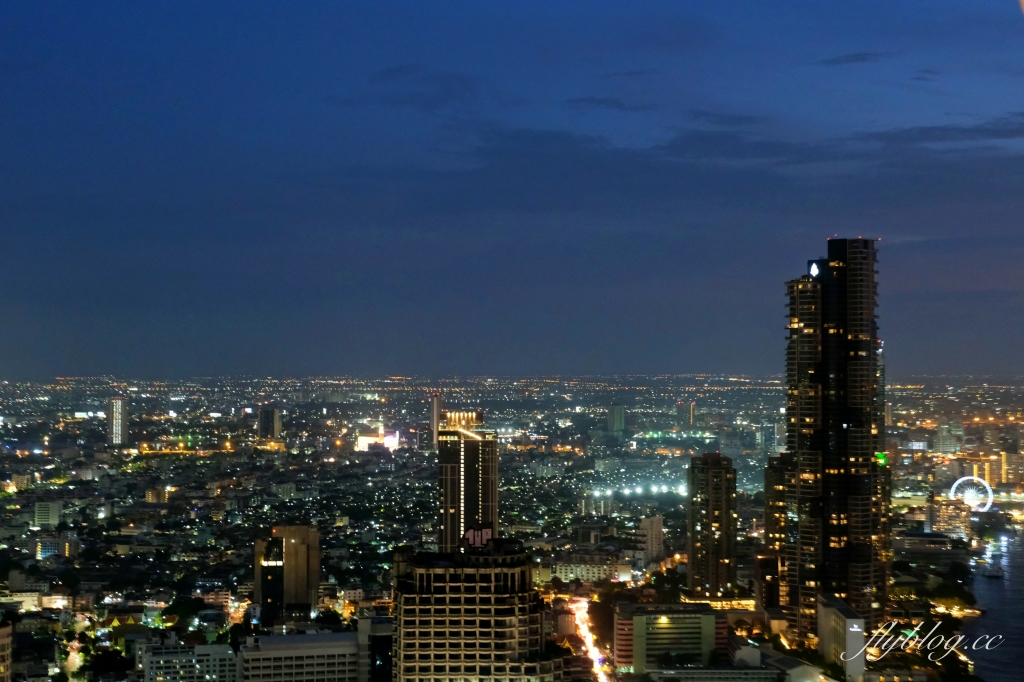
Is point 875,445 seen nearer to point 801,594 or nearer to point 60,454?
point 801,594

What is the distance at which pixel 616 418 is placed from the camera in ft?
113

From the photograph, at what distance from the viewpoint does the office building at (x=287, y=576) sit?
1930 cm

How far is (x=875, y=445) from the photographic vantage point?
18.2m

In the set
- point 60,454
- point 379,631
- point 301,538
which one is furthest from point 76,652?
point 60,454

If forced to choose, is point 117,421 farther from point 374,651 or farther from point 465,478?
point 374,651

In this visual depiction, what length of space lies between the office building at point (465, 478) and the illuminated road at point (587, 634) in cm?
339

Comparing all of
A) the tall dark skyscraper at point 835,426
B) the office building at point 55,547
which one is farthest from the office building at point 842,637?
the office building at point 55,547

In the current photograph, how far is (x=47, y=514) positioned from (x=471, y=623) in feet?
74.8

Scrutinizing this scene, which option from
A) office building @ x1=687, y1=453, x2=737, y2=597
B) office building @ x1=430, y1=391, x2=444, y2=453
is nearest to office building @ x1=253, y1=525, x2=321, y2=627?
office building @ x1=687, y1=453, x2=737, y2=597

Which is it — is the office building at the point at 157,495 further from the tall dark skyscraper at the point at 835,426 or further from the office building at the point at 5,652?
the office building at the point at 5,652

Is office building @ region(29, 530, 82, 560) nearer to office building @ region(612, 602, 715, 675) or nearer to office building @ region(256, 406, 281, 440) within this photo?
office building @ region(256, 406, 281, 440)

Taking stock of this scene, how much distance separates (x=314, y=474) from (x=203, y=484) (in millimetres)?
2641

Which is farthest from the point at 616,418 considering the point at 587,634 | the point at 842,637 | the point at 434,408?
the point at 842,637

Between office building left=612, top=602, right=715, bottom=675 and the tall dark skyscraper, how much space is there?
2.18m
